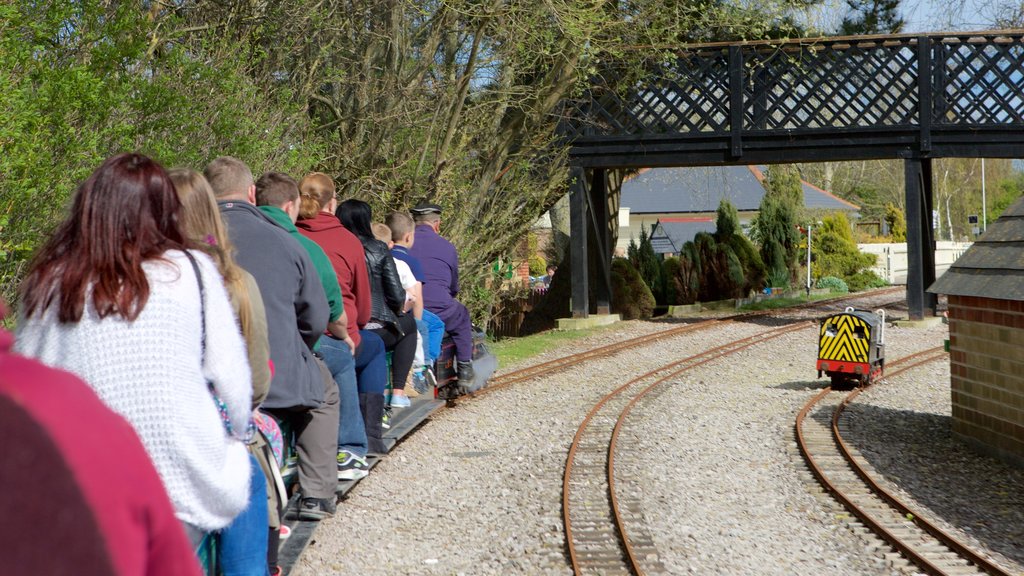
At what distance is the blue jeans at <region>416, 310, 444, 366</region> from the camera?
9.67 metres

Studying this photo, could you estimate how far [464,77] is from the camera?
17.5m

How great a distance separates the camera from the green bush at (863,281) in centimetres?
4522

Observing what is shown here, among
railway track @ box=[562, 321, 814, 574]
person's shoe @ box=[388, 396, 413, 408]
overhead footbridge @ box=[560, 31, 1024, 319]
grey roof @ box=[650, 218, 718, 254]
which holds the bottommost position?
railway track @ box=[562, 321, 814, 574]

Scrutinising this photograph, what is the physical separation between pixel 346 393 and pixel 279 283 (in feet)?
6.53

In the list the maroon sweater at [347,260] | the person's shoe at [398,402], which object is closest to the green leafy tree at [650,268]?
the person's shoe at [398,402]

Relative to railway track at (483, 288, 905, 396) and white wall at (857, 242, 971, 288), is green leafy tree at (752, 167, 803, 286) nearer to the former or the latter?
railway track at (483, 288, 905, 396)

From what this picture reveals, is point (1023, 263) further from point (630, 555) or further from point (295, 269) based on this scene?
point (295, 269)

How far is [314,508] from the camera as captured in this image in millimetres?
5707

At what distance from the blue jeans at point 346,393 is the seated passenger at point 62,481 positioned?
4616 millimetres

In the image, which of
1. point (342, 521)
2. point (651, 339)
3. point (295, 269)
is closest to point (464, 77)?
point (651, 339)

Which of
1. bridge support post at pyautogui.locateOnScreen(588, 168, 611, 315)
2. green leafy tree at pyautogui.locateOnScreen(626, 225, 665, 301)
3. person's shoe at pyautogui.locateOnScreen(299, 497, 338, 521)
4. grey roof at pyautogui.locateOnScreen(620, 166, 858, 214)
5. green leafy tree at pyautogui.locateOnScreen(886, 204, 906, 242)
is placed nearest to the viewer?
person's shoe at pyautogui.locateOnScreen(299, 497, 338, 521)

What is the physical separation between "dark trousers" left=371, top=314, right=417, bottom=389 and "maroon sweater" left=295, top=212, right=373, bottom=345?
1.53 metres

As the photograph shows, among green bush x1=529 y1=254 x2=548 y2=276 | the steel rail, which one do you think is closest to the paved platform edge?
the steel rail

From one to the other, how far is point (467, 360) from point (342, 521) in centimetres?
415
